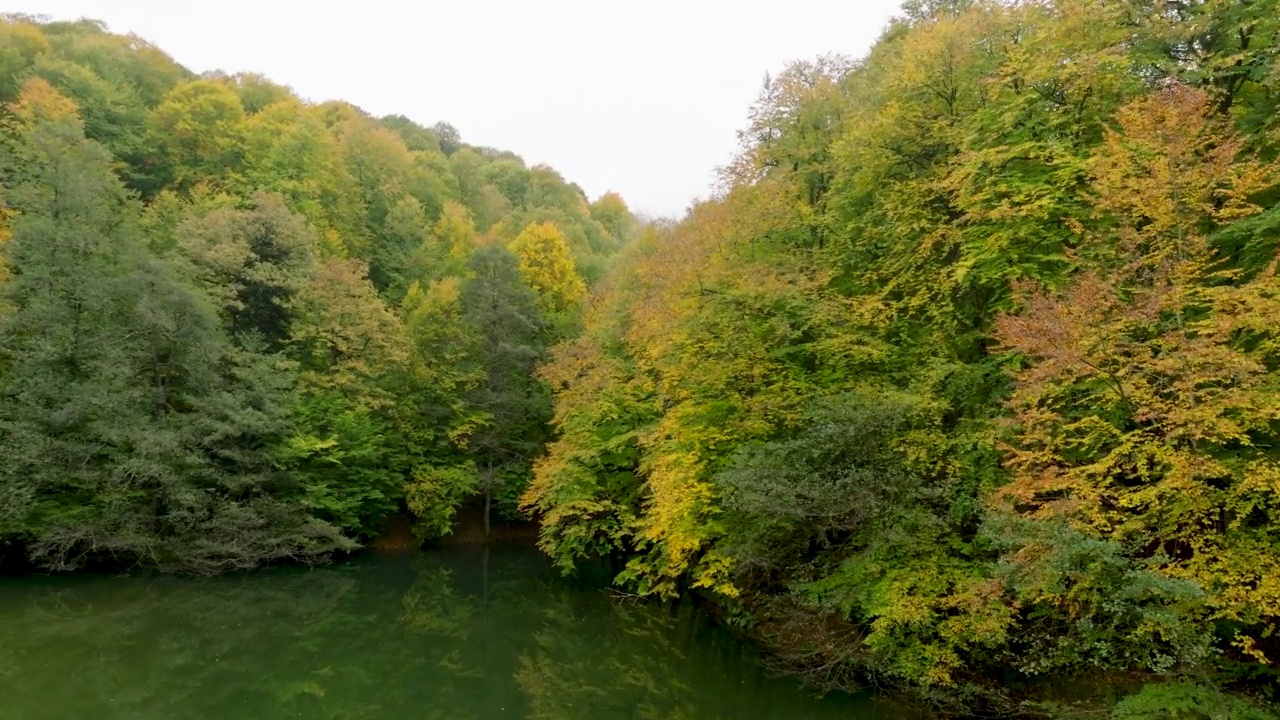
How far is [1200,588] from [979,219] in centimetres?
632

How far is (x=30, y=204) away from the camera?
21578 mm

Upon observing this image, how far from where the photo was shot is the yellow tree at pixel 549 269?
35344 millimetres

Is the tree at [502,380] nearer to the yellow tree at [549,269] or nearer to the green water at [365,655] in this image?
the yellow tree at [549,269]

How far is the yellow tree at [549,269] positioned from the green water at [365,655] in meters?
17.2

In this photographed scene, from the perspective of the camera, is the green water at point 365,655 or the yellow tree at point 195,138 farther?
the yellow tree at point 195,138

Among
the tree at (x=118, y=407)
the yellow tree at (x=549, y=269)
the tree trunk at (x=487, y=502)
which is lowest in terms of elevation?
the tree trunk at (x=487, y=502)

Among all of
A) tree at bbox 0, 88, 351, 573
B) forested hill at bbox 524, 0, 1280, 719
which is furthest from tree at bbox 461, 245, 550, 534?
forested hill at bbox 524, 0, 1280, 719

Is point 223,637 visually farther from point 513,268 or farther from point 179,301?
point 513,268

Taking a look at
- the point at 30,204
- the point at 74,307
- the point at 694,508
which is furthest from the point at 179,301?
the point at 694,508

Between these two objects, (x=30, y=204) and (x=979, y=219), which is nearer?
(x=979, y=219)

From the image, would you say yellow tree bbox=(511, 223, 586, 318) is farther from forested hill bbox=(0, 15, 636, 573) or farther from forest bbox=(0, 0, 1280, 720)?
forest bbox=(0, 0, 1280, 720)

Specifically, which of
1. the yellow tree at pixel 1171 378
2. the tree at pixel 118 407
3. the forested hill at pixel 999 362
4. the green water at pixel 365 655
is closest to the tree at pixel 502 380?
the tree at pixel 118 407

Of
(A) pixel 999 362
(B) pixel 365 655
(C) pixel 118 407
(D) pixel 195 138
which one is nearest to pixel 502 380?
(C) pixel 118 407

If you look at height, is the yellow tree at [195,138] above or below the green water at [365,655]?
above
